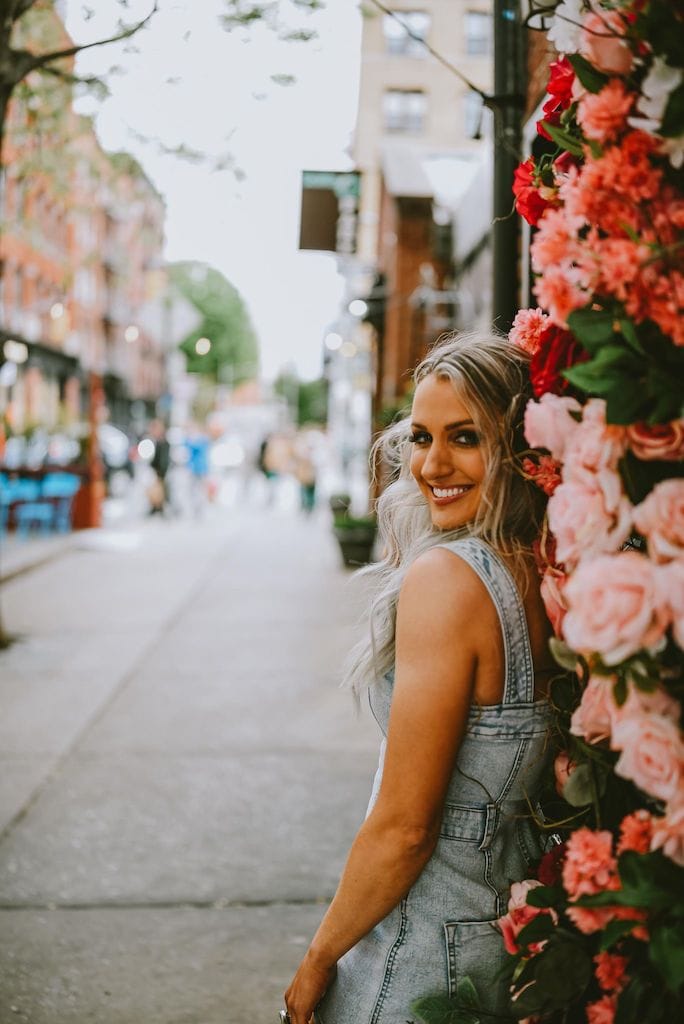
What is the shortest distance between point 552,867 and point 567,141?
109 centimetres

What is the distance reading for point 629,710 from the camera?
49.8 inches

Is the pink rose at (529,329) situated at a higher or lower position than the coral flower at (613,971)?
higher

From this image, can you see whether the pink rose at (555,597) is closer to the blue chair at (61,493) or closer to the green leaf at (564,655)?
the green leaf at (564,655)

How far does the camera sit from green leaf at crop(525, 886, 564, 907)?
4.94ft

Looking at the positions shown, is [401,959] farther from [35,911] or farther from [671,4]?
[35,911]

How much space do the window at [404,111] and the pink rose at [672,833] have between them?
47296 millimetres

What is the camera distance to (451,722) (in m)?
1.62

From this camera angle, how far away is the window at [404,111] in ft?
148

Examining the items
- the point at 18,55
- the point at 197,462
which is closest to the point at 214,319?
the point at 197,462

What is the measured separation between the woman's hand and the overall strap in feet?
2.00

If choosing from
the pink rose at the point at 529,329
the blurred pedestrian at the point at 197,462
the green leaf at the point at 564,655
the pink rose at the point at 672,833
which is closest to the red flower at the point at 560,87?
the pink rose at the point at 529,329

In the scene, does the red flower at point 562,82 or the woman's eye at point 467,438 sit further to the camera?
the woman's eye at point 467,438

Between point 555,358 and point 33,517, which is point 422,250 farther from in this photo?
point 555,358

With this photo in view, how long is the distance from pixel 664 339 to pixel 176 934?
10.4 feet
